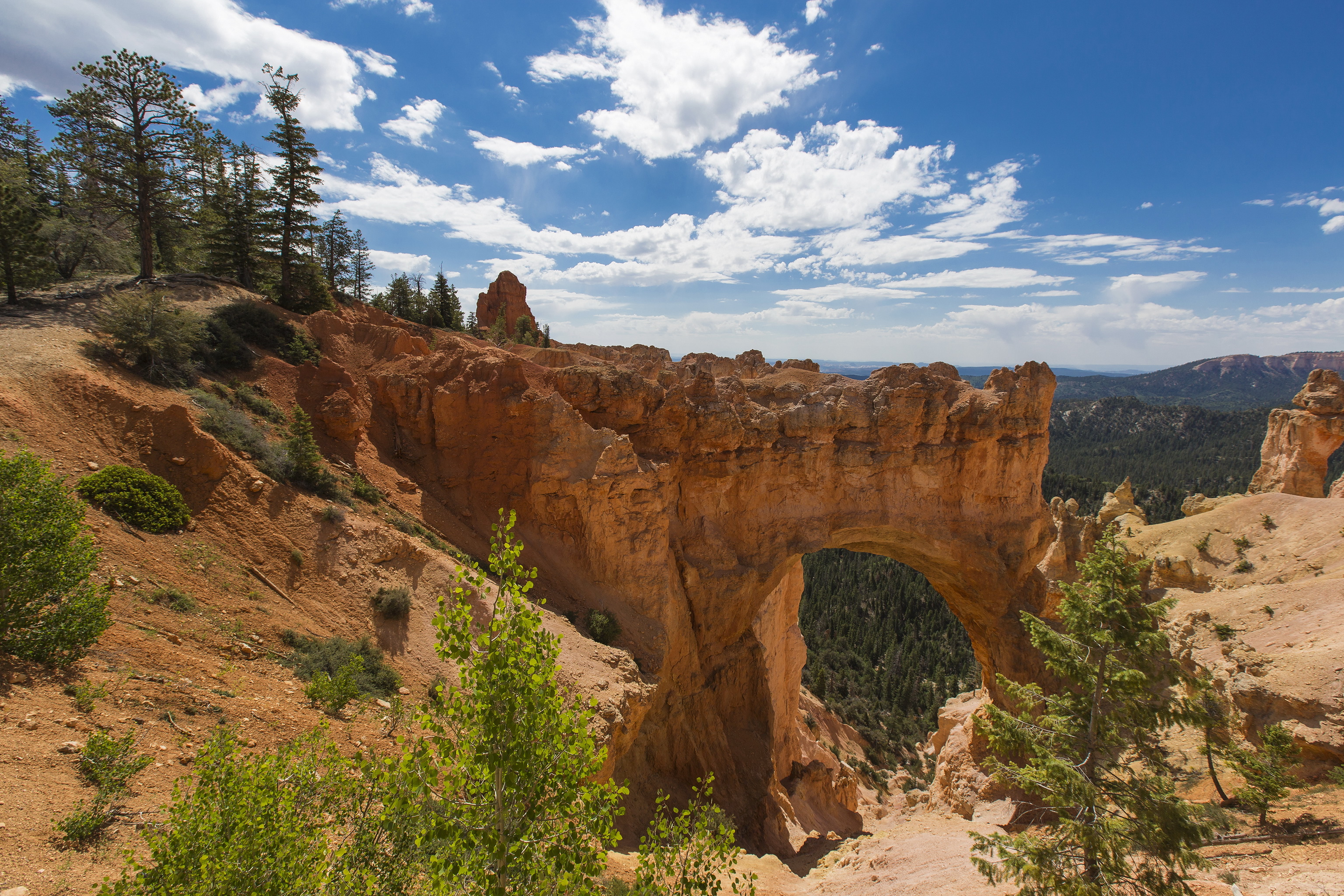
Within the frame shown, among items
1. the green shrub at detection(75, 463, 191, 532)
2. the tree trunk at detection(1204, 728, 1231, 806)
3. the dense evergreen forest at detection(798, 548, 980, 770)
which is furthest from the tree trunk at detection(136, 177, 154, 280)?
the dense evergreen forest at detection(798, 548, 980, 770)

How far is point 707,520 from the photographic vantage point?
83.7ft

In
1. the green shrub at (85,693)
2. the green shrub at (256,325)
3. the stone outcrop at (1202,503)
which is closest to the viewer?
the green shrub at (85,693)

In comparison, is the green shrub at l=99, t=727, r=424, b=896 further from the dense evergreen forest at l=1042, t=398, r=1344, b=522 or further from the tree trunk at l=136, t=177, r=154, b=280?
the dense evergreen forest at l=1042, t=398, r=1344, b=522

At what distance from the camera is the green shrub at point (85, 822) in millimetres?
5902

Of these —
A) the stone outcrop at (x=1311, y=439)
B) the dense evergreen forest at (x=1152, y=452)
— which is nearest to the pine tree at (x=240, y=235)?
the stone outcrop at (x=1311, y=439)

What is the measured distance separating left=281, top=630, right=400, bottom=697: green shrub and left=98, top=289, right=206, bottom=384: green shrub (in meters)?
9.42

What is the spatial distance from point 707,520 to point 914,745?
39704mm

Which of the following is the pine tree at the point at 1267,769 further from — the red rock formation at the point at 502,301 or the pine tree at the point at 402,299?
the red rock formation at the point at 502,301

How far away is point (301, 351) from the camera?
20891mm

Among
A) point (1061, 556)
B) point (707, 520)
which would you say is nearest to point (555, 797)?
point (707, 520)

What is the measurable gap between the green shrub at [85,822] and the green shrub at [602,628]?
12.3 metres

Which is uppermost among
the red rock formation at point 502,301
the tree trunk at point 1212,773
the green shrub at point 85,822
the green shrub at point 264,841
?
the red rock formation at point 502,301

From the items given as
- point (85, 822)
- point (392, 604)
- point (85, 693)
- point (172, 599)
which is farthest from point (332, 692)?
point (85, 822)

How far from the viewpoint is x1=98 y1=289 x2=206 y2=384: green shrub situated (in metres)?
15.5
